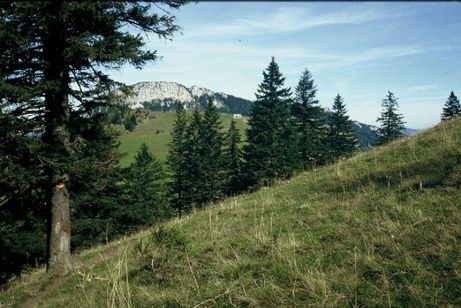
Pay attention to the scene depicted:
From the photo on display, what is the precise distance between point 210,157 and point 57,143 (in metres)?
44.4

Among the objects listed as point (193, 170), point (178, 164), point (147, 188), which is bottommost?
point (147, 188)

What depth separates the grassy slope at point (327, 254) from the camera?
13.1ft

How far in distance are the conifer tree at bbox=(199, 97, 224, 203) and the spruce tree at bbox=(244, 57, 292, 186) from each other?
7.22m

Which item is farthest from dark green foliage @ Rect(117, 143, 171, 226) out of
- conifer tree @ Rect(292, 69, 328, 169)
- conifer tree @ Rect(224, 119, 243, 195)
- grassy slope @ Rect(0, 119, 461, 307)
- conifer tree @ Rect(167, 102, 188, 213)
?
grassy slope @ Rect(0, 119, 461, 307)

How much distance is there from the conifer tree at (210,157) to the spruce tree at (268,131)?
23.7 ft

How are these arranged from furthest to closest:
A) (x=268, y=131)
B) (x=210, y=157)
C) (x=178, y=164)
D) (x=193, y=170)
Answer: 1. (x=178, y=164)
2. (x=210, y=157)
3. (x=193, y=170)
4. (x=268, y=131)

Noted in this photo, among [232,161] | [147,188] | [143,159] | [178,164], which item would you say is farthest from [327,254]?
[178,164]

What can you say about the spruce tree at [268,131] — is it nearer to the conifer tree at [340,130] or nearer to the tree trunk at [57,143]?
the conifer tree at [340,130]

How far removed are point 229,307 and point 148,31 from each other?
8737mm

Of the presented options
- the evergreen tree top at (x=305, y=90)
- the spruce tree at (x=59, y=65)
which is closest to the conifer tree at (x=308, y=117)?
the evergreen tree top at (x=305, y=90)

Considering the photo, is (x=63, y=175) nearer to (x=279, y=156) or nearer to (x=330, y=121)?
(x=279, y=156)

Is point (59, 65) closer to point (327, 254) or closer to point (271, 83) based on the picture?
point (327, 254)

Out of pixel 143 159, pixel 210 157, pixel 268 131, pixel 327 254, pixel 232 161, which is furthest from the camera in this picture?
pixel 232 161

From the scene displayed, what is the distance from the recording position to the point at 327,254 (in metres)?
5.02
